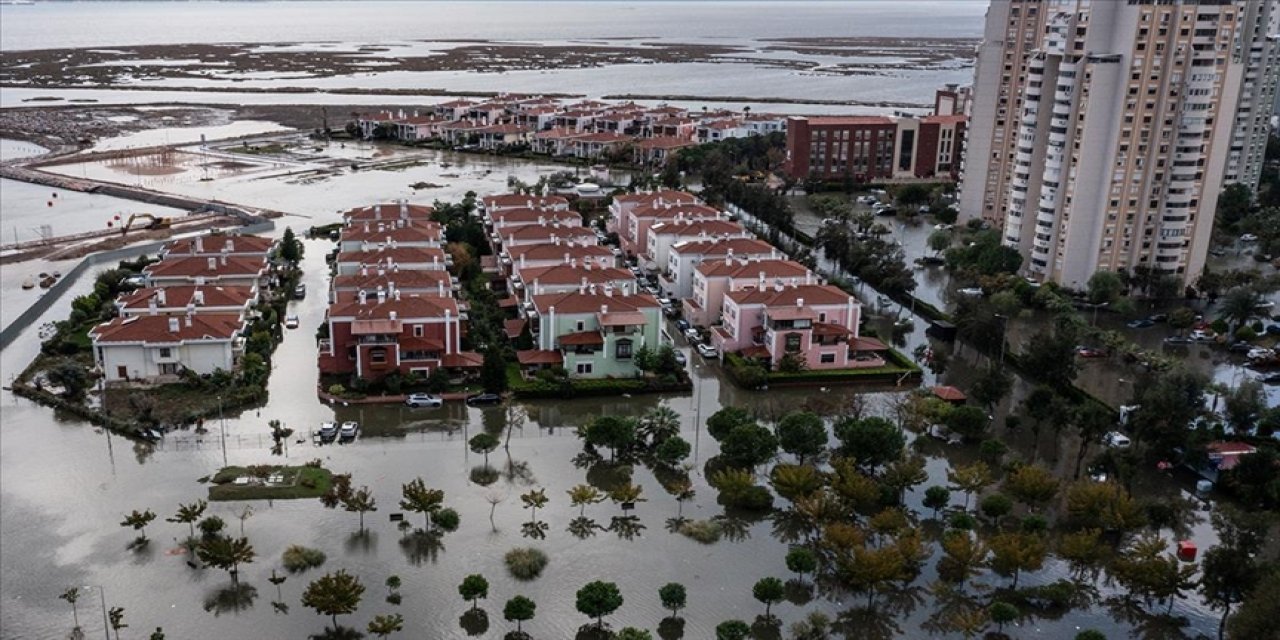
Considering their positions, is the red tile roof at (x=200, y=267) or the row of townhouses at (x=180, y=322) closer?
the row of townhouses at (x=180, y=322)

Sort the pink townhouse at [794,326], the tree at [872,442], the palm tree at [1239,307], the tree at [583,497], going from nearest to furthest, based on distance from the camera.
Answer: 1. the tree at [583,497]
2. the tree at [872,442]
3. the pink townhouse at [794,326]
4. the palm tree at [1239,307]

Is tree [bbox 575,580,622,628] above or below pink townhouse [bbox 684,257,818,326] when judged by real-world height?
below

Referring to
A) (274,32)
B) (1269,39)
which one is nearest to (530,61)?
(274,32)

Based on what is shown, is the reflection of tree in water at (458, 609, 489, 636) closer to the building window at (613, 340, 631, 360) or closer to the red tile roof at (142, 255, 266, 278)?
the building window at (613, 340, 631, 360)

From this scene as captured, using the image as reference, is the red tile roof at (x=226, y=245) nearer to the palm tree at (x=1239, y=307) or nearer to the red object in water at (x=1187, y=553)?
the red object in water at (x=1187, y=553)

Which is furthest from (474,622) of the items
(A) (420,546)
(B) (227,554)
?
(B) (227,554)

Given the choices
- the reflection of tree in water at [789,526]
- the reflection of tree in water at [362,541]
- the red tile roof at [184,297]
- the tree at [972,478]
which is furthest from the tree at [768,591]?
the red tile roof at [184,297]

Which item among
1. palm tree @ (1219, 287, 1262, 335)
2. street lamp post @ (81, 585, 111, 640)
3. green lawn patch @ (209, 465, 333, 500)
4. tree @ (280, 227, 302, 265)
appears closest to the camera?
street lamp post @ (81, 585, 111, 640)

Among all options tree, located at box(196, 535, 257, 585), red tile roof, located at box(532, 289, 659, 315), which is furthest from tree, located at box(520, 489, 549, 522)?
red tile roof, located at box(532, 289, 659, 315)
